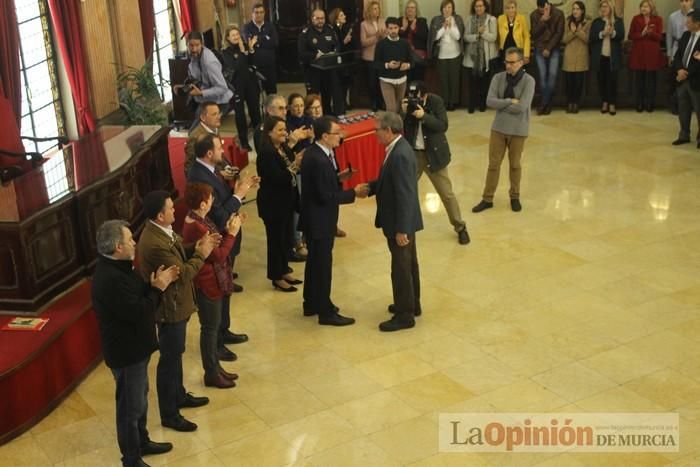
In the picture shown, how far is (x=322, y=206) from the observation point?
7672 mm

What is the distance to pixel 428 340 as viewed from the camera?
765 centimetres

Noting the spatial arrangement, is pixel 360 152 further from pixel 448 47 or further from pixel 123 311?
pixel 123 311

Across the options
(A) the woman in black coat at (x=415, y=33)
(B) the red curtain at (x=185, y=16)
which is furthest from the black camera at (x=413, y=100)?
(B) the red curtain at (x=185, y=16)

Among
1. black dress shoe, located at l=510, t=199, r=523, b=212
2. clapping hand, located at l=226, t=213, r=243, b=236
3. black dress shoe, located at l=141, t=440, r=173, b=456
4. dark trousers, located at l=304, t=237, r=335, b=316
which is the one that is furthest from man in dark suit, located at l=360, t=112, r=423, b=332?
black dress shoe, located at l=510, t=199, r=523, b=212

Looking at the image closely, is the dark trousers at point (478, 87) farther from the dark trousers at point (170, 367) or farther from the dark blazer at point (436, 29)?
the dark trousers at point (170, 367)

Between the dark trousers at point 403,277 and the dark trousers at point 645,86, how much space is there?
7.25m

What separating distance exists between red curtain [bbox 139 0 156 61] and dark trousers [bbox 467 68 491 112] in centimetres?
443

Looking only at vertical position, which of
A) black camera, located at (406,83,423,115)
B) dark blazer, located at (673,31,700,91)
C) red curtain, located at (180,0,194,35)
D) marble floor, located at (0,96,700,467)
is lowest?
marble floor, located at (0,96,700,467)

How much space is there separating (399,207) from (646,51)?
7443mm

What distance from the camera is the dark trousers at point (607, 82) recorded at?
548 inches

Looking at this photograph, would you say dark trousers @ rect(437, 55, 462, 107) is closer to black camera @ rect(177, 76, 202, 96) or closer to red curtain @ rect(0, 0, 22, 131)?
black camera @ rect(177, 76, 202, 96)

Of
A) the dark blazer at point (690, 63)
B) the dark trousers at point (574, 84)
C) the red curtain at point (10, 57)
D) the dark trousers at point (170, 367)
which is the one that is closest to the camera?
the dark trousers at point (170, 367)

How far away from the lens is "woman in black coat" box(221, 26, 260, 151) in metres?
A: 12.8

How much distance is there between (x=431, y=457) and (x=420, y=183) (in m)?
5.51
